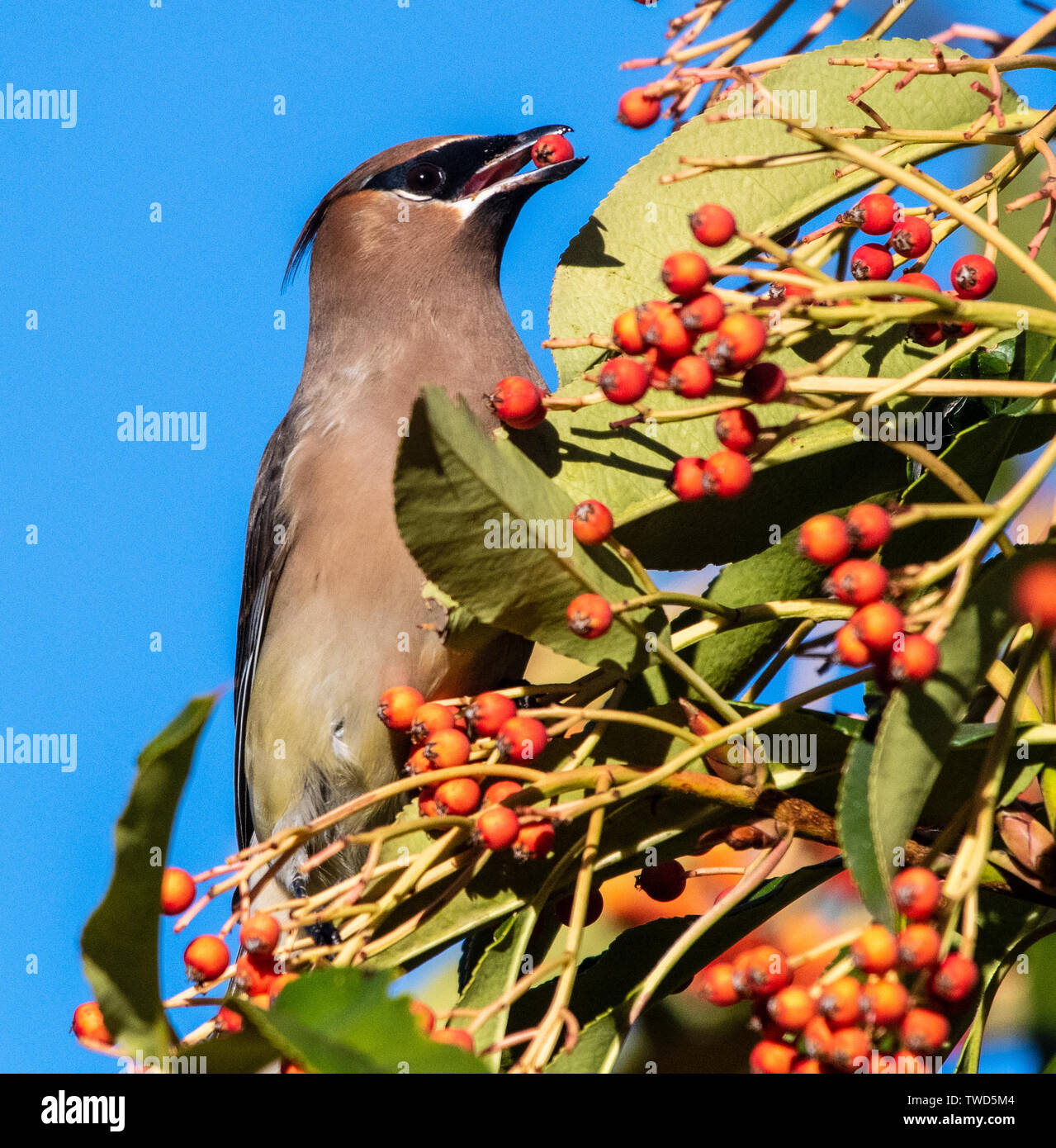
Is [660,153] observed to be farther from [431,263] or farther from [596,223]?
[431,263]

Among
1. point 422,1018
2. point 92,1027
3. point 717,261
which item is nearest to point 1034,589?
point 422,1018

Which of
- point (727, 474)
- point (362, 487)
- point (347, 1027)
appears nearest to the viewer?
point (347, 1027)

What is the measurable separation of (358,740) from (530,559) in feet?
6.77

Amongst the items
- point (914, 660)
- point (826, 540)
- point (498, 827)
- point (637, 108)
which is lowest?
point (498, 827)

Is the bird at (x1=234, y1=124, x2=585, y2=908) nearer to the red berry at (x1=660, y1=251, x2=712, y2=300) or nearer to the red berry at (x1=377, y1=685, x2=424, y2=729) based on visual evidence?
the red berry at (x1=377, y1=685, x2=424, y2=729)

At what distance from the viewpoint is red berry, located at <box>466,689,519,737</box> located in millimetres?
2000

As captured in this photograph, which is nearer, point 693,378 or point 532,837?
point 693,378

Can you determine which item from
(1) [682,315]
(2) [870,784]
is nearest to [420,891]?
(2) [870,784]

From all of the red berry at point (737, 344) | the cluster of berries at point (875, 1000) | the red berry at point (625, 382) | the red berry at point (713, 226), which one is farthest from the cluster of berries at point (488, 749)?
the red berry at point (713, 226)

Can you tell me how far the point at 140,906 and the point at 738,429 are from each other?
3.05 feet

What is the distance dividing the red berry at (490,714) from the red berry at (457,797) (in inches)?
3.1

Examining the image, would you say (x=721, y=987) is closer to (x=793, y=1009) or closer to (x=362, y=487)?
(x=793, y=1009)

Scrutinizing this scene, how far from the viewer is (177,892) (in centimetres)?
195

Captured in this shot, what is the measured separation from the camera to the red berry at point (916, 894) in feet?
5.19
